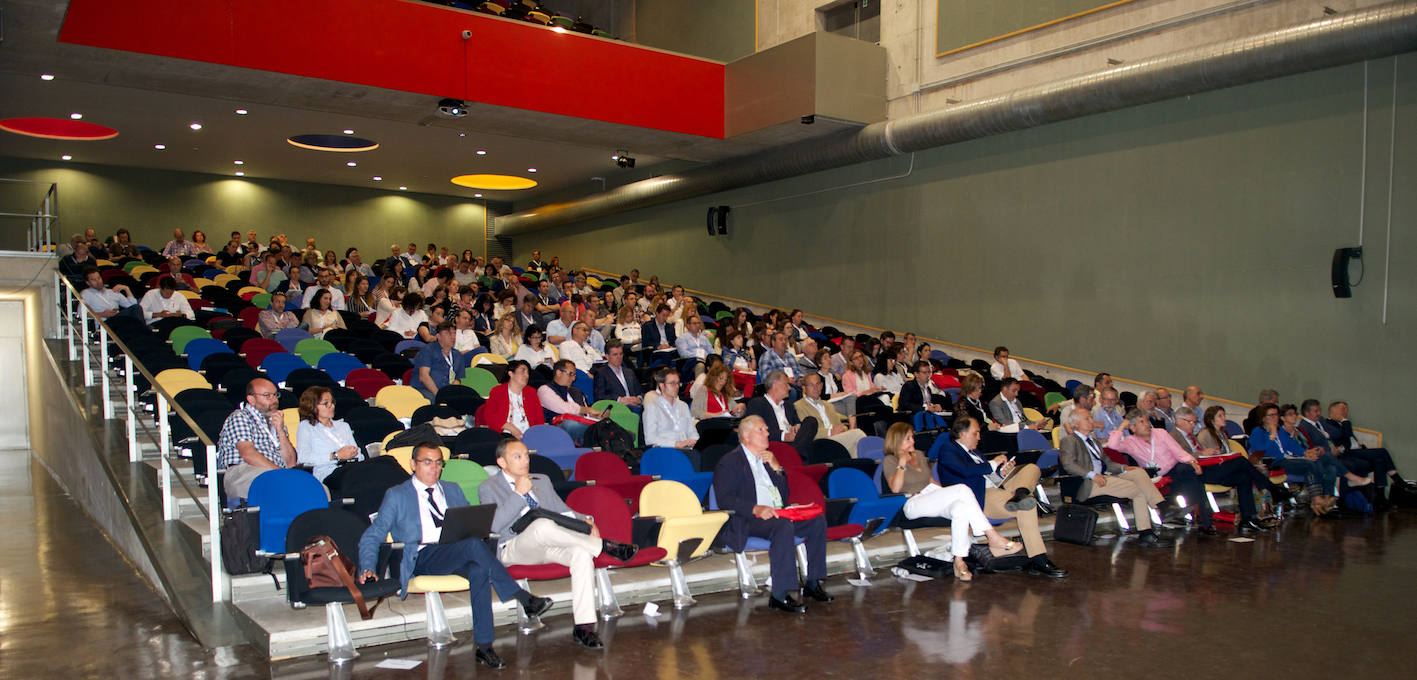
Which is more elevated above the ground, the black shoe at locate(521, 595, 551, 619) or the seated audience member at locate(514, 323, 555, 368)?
the seated audience member at locate(514, 323, 555, 368)

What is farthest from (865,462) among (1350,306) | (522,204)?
(522,204)

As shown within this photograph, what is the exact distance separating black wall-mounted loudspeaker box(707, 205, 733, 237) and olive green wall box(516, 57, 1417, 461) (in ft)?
6.24

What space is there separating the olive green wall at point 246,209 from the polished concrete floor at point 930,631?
482 inches

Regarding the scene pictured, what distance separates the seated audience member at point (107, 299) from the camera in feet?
27.6

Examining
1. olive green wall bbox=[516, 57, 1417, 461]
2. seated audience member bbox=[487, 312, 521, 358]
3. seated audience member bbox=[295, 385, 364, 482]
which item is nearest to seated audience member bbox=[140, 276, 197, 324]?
seated audience member bbox=[487, 312, 521, 358]

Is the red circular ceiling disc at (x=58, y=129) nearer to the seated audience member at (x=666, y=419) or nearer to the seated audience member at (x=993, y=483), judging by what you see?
the seated audience member at (x=666, y=419)

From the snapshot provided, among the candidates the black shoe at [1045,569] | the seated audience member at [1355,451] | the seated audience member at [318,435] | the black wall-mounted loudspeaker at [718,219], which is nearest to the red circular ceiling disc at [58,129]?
→ the black wall-mounted loudspeaker at [718,219]

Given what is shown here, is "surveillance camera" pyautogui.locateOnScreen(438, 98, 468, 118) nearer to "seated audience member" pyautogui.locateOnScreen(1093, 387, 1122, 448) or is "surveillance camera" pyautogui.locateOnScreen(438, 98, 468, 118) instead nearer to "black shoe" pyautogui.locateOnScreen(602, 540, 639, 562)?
"seated audience member" pyautogui.locateOnScreen(1093, 387, 1122, 448)

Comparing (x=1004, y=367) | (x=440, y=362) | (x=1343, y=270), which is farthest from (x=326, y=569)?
(x=1343, y=270)

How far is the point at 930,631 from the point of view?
4336 mm

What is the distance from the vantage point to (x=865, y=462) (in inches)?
240

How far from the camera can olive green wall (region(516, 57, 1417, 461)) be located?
8797mm

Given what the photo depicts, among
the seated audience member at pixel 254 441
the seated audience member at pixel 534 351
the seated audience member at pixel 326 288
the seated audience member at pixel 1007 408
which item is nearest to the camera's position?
the seated audience member at pixel 254 441

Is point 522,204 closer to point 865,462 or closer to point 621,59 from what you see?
point 621,59
